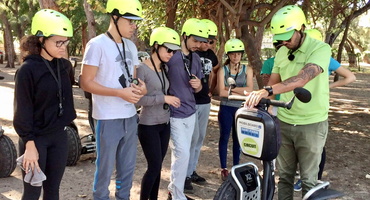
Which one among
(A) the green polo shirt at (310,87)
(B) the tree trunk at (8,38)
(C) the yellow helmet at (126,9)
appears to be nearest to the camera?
(A) the green polo shirt at (310,87)

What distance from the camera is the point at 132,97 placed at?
329 cm

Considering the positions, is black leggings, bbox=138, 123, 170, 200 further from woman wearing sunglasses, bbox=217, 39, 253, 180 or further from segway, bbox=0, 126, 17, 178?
segway, bbox=0, 126, 17, 178

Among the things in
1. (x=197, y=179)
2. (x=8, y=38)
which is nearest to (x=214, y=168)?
(x=197, y=179)

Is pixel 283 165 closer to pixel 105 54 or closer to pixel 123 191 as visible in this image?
pixel 123 191

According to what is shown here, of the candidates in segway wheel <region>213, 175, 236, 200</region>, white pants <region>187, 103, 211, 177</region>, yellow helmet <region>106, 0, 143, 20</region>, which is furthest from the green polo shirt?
white pants <region>187, 103, 211, 177</region>

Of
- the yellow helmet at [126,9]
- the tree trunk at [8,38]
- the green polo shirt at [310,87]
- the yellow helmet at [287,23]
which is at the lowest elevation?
the green polo shirt at [310,87]

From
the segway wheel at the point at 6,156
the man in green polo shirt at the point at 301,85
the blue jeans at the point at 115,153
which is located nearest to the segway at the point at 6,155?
the segway wheel at the point at 6,156

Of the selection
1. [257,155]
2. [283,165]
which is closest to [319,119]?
[283,165]

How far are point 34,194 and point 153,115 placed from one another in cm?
133

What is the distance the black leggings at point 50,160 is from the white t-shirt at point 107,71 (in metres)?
0.44

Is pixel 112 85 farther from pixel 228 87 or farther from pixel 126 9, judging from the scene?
pixel 228 87

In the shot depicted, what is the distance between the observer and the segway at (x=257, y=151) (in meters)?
2.77

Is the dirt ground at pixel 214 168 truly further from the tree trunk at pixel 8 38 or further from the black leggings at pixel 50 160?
the tree trunk at pixel 8 38

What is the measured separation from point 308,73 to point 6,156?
388cm
